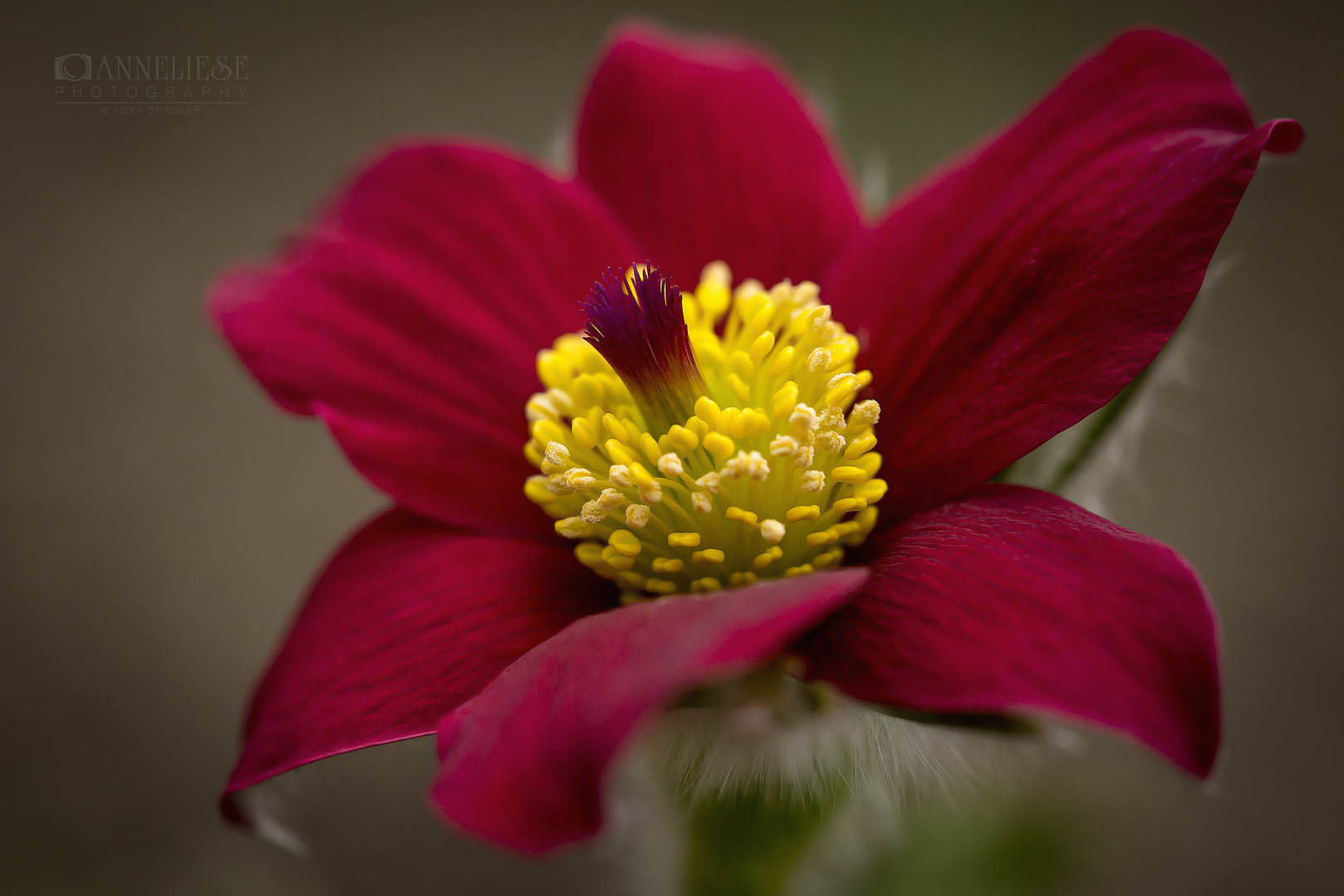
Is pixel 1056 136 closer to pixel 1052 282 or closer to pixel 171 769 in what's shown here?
pixel 1052 282

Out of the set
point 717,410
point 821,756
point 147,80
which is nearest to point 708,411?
point 717,410

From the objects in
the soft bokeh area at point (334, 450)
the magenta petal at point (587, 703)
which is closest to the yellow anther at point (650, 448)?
the magenta petal at point (587, 703)

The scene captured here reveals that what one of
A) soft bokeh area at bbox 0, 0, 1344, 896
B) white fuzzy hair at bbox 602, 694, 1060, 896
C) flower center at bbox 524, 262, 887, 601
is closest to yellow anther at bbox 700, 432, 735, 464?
flower center at bbox 524, 262, 887, 601

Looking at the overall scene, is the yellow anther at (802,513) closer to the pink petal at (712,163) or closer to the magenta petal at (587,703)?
the magenta petal at (587,703)

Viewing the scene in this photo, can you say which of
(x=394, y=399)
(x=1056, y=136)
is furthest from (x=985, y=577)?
(x=394, y=399)

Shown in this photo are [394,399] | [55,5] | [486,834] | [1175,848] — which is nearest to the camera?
[486,834]

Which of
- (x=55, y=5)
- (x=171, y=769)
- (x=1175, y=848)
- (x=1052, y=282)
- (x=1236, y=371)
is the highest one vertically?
(x=55, y=5)
